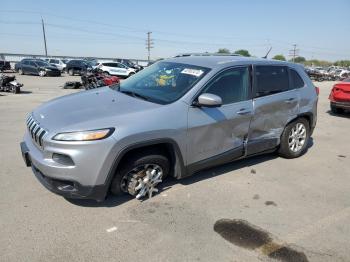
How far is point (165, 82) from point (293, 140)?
270 cm

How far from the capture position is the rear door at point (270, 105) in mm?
4855

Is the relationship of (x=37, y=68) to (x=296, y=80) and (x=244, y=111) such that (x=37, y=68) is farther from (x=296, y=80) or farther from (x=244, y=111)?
(x=244, y=111)

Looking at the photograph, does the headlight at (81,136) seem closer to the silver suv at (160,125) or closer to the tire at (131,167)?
the silver suv at (160,125)

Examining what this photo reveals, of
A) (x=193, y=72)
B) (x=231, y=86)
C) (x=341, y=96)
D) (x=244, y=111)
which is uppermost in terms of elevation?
(x=193, y=72)

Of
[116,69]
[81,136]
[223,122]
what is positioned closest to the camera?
[81,136]

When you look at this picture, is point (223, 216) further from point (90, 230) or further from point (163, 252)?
point (90, 230)

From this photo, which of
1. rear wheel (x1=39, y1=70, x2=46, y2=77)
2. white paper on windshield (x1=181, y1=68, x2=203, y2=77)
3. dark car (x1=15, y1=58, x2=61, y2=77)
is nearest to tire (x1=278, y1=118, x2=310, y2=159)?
white paper on windshield (x1=181, y1=68, x2=203, y2=77)

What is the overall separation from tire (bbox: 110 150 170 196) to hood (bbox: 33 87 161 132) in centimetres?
48

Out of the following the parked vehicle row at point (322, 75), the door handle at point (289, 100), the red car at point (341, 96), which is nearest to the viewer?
the door handle at point (289, 100)

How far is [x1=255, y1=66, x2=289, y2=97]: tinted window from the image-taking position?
4.89 meters

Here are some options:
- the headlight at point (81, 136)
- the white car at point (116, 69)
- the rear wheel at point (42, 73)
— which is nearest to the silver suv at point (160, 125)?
the headlight at point (81, 136)

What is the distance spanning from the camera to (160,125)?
373 cm

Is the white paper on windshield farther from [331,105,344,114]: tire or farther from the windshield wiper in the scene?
[331,105,344,114]: tire

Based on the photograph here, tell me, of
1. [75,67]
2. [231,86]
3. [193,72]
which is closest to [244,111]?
[231,86]
